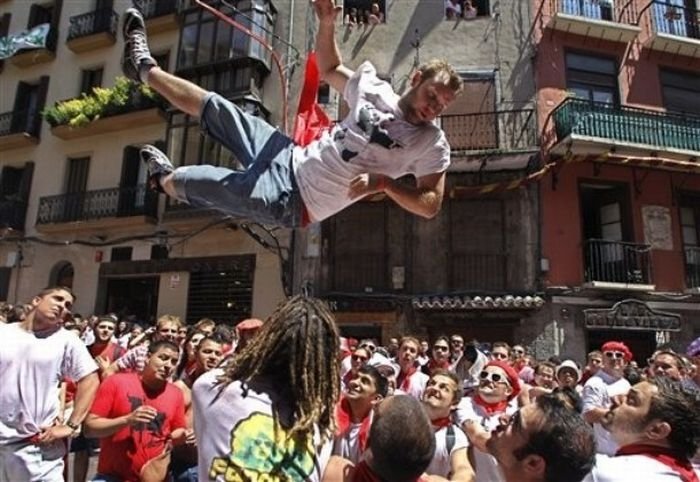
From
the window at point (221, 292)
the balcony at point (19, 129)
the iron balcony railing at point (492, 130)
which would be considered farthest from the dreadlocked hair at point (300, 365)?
the balcony at point (19, 129)

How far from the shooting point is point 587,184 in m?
15.9

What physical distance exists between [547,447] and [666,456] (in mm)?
695

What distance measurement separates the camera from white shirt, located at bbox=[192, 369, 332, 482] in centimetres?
195

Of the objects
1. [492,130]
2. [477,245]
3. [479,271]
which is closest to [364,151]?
[479,271]

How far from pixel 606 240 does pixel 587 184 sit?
177 centimetres

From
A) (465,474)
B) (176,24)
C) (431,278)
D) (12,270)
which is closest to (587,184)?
(431,278)

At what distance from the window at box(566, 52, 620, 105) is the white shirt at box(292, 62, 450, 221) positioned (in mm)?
13796

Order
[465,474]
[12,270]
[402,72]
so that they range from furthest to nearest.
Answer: [12,270] < [402,72] < [465,474]

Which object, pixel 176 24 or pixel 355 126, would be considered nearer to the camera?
pixel 355 126

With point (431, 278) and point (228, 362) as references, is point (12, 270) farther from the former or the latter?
point (228, 362)

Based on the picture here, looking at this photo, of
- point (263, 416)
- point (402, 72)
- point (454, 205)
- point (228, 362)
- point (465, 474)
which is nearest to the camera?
point (263, 416)

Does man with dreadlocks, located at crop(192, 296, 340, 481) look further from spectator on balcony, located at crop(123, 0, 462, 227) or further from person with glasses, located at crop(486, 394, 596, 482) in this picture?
spectator on balcony, located at crop(123, 0, 462, 227)

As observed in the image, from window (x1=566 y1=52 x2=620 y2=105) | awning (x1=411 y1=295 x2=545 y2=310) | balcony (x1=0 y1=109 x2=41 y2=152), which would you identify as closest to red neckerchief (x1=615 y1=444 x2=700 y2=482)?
awning (x1=411 y1=295 x2=545 y2=310)

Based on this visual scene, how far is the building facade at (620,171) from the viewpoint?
47.8 ft
